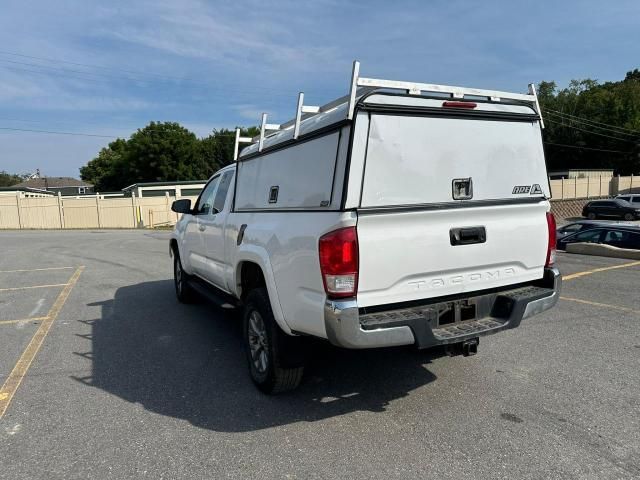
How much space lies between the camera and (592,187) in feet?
148

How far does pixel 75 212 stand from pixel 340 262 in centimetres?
3547

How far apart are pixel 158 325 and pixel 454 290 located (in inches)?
168

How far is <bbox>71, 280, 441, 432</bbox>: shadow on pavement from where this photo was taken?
12.5 feet

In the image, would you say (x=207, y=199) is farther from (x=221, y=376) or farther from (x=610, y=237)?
(x=610, y=237)

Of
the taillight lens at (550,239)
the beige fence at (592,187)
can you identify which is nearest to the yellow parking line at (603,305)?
the taillight lens at (550,239)

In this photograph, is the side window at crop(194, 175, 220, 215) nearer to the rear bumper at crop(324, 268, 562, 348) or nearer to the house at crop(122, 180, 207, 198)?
the rear bumper at crop(324, 268, 562, 348)

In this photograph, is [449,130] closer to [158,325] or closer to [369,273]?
[369,273]

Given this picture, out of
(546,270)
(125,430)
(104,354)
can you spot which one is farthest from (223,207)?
(546,270)

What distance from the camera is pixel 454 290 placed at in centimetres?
359

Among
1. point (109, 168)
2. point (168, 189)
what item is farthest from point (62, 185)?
point (168, 189)

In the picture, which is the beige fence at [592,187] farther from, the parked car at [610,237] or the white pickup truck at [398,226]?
the white pickup truck at [398,226]

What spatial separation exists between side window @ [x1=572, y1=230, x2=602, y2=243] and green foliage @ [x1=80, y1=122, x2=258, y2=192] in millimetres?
50297

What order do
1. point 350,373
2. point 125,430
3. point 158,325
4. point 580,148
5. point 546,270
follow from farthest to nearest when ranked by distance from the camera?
point 580,148 → point 158,325 → point 350,373 → point 546,270 → point 125,430

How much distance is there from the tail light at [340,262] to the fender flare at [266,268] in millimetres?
648
